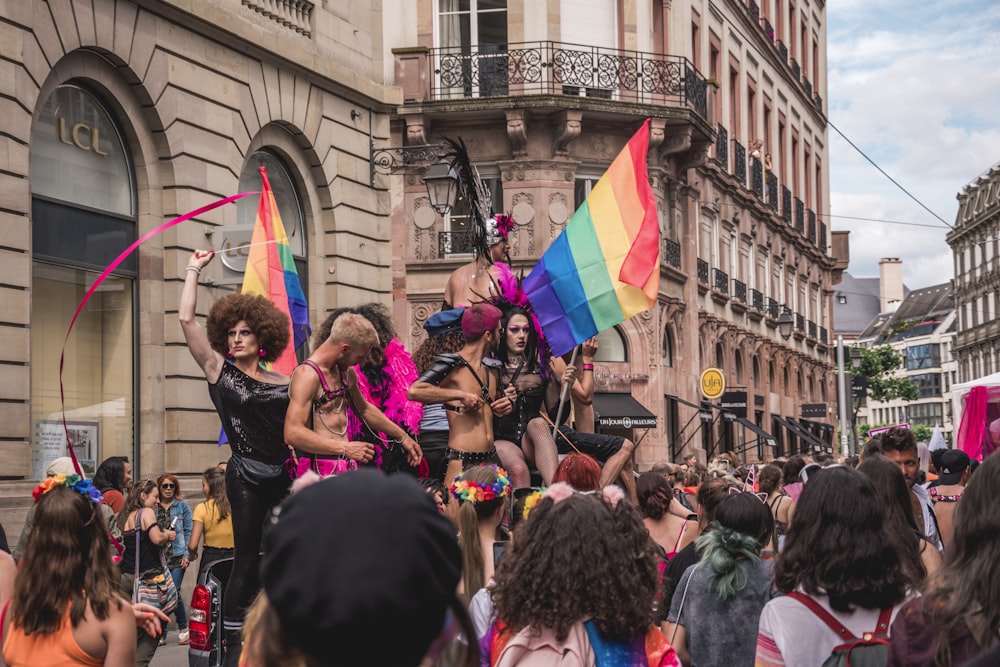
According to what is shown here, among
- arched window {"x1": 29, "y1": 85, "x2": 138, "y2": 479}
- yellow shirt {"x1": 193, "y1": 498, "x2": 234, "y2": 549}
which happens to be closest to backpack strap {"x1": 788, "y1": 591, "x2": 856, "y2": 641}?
yellow shirt {"x1": 193, "y1": 498, "x2": 234, "y2": 549}

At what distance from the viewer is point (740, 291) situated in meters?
38.0

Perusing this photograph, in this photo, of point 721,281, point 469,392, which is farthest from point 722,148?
point 469,392

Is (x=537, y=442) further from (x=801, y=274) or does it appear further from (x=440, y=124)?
(x=801, y=274)

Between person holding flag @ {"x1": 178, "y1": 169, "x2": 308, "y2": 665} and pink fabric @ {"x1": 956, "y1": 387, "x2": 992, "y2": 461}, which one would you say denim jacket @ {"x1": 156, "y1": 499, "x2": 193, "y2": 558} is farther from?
pink fabric @ {"x1": 956, "y1": 387, "x2": 992, "y2": 461}

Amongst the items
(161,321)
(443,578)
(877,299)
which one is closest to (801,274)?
(161,321)

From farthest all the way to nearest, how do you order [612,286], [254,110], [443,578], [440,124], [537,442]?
1. [440,124]
2. [254,110]
3. [612,286]
4. [537,442]
5. [443,578]

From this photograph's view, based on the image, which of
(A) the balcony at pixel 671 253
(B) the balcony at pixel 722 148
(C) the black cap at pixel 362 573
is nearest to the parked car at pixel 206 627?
(C) the black cap at pixel 362 573

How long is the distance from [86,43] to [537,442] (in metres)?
7.92

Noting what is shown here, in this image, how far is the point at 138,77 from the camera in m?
15.6

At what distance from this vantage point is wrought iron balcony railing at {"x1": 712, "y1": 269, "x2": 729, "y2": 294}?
3488cm

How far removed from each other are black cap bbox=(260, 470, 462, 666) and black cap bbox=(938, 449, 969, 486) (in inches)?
341

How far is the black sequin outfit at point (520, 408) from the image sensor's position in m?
9.36

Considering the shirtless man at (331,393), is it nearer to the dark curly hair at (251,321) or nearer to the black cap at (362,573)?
the dark curly hair at (251,321)

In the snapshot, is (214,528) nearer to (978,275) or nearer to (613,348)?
(613,348)
